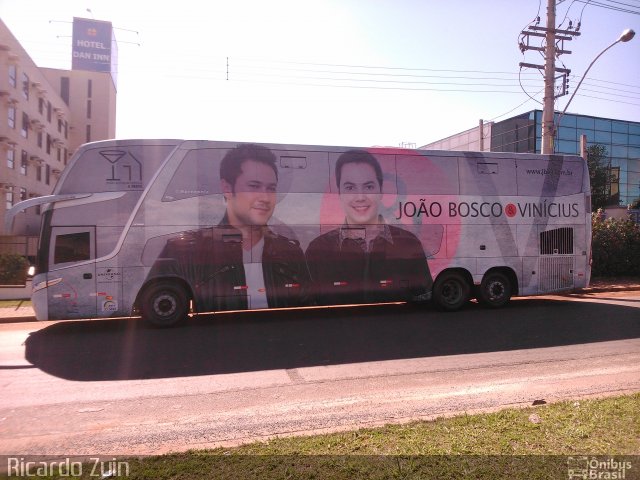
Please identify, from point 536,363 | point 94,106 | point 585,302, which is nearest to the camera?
point 536,363

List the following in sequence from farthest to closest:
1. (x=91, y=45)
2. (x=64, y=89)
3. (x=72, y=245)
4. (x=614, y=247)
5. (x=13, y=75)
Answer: (x=91, y=45)
(x=64, y=89)
(x=13, y=75)
(x=614, y=247)
(x=72, y=245)

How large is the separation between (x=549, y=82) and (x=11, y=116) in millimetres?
36990

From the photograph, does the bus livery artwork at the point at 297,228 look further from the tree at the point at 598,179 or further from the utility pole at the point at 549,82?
the tree at the point at 598,179

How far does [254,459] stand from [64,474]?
4.45 feet

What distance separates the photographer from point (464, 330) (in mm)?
9242

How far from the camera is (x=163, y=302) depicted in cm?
965

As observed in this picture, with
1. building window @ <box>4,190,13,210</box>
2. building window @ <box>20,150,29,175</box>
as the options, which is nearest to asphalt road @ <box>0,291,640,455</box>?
building window @ <box>4,190,13,210</box>

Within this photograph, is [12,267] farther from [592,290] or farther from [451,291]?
[592,290]

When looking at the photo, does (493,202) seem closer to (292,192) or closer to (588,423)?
(292,192)

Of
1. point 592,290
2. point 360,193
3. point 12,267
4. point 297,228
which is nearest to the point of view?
point 297,228

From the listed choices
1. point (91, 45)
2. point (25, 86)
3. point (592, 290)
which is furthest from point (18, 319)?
point (91, 45)

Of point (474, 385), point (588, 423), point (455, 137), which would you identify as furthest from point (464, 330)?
point (455, 137)

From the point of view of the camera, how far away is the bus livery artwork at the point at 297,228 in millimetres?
9320

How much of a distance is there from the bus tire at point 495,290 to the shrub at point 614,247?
25.7 feet
